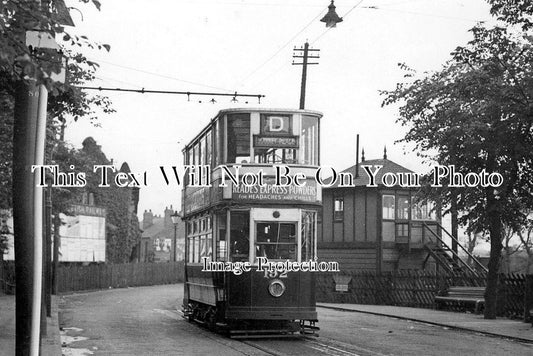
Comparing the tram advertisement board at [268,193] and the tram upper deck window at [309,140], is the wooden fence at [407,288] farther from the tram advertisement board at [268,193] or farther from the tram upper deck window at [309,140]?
the tram advertisement board at [268,193]

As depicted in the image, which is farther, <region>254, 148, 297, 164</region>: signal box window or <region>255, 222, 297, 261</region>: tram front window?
<region>254, 148, 297, 164</region>: signal box window

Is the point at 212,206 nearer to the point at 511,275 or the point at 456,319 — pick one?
the point at 456,319

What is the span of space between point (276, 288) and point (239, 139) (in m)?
3.26

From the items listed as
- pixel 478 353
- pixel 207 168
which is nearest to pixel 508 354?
pixel 478 353

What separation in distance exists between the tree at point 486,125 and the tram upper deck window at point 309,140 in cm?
576

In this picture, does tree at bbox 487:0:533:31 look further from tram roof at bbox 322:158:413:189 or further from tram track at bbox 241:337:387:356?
tram roof at bbox 322:158:413:189

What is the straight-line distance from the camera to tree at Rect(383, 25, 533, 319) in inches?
912

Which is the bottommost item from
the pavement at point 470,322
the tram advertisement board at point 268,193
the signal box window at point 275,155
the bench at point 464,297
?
the pavement at point 470,322

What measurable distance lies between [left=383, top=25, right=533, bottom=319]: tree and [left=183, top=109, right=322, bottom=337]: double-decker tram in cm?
598

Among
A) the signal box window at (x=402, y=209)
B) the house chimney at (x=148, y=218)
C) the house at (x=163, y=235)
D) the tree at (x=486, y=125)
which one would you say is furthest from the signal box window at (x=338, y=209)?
the house chimney at (x=148, y=218)

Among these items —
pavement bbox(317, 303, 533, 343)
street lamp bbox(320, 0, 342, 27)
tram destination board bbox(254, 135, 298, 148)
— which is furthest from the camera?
street lamp bbox(320, 0, 342, 27)

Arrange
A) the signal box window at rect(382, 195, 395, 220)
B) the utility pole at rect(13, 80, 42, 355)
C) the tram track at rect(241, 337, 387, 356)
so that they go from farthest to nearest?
the signal box window at rect(382, 195, 395, 220)
the tram track at rect(241, 337, 387, 356)
the utility pole at rect(13, 80, 42, 355)

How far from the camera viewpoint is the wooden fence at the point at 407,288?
90.1 feet

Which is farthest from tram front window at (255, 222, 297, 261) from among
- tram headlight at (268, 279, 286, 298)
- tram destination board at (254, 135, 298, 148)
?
tram destination board at (254, 135, 298, 148)
